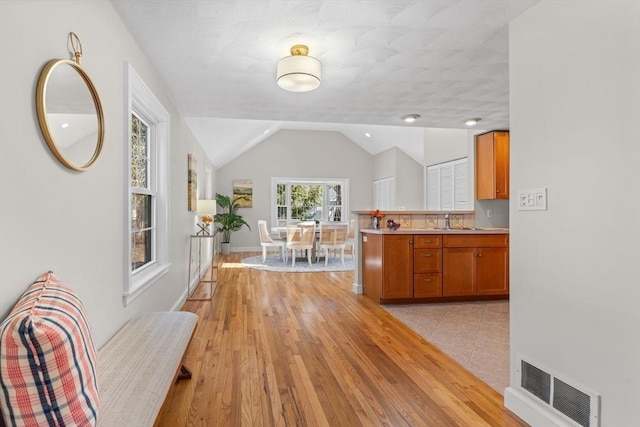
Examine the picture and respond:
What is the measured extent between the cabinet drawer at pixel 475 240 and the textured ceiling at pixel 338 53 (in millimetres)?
1405

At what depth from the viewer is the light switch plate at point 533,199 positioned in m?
1.86

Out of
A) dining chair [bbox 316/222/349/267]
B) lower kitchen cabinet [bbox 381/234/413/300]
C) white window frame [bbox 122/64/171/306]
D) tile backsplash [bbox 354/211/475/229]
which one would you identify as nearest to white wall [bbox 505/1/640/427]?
lower kitchen cabinet [bbox 381/234/413/300]

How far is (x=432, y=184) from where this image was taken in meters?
7.34

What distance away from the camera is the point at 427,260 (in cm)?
429

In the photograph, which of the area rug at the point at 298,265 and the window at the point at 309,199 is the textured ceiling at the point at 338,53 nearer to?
the area rug at the point at 298,265

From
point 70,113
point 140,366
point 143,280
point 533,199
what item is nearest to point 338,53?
point 533,199

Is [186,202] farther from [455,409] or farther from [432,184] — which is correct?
[432,184]

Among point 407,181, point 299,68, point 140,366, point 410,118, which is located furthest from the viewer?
point 407,181

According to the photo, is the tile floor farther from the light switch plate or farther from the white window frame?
the white window frame

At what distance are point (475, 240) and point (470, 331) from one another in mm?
1382

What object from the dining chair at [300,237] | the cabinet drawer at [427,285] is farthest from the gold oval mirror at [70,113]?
the dining chair at [300,237]

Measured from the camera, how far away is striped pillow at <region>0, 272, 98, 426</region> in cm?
91

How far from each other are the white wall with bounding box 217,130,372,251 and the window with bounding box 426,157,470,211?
11.2 ft

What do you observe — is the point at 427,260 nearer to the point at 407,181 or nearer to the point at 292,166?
the point at 407,181
